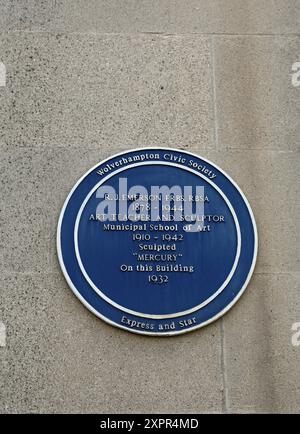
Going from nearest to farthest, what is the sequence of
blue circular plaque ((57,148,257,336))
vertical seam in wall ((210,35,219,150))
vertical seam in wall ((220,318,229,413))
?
1. vertical seam in wall ((220,318,229,413))
2. blue circular plaque ((57,148,257,336))
3. vertical seam in wall ((210,35,219,150))

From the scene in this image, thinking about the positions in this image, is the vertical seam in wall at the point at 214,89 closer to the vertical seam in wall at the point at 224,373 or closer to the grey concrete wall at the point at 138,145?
the grey concrete wall at the point at 138,145

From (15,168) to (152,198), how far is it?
1183mm

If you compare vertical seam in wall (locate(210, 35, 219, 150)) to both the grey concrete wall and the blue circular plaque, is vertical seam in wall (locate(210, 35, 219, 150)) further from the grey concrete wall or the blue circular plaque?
the blue circular plaque

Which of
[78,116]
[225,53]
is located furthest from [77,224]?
[225,53]

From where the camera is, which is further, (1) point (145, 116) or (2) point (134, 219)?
(1) point (145, 116)

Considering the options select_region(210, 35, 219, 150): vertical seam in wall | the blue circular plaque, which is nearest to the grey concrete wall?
select_region(210, 35, 219, 150): vertical seam in wall

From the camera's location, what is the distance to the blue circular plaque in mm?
5195

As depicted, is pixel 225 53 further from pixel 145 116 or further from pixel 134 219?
pixel 134 219

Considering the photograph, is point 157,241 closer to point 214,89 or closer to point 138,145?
point 138,145

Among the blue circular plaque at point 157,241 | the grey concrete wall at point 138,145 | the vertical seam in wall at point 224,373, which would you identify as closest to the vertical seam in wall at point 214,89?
the grey concrete wall at point 138,145

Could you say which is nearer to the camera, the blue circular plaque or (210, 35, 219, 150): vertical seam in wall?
the blue circular plaque

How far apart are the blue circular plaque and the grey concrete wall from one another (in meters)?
0.12

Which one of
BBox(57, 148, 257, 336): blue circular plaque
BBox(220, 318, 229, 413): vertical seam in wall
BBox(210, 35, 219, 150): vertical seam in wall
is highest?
BBox(210, 35, 219, 150): vertical seam in wall
